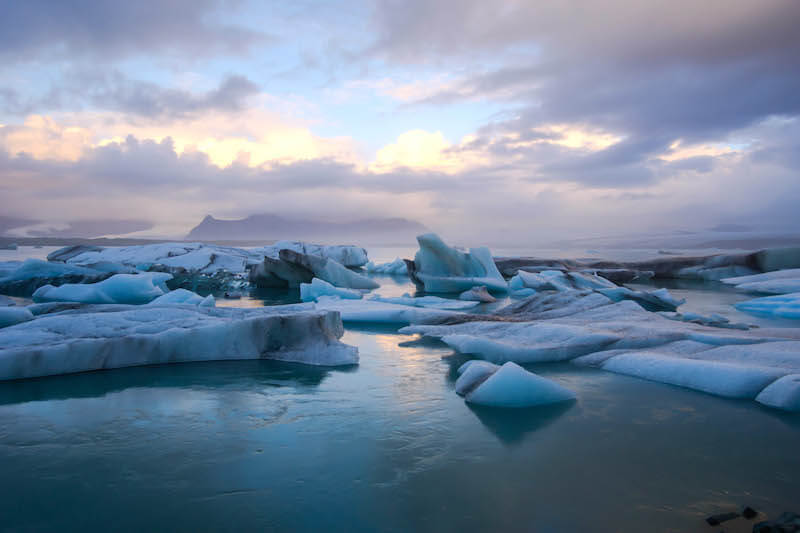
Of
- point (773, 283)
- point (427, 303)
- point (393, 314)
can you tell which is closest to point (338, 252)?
point (427, 303)

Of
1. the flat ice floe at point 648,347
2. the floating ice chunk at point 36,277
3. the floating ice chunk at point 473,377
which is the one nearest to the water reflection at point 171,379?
the floating ice chunk at point 473,377

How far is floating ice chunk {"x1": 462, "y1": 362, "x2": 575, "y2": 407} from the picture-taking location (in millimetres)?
3480

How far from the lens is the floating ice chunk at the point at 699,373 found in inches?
142

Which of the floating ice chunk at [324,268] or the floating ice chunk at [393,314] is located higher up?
the floating ice chunk at [324,268]

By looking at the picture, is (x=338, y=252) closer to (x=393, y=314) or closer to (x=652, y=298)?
(x=652, y=298)

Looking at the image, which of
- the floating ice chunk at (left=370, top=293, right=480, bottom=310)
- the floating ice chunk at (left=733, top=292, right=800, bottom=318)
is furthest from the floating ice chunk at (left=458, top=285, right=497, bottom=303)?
the floating ice chunk at (left=733, top=292, right=800, bottom=318)

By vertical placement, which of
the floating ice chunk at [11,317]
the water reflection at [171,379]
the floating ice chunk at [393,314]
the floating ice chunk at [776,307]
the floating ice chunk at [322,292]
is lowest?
the floating ice chunk at [776,307]

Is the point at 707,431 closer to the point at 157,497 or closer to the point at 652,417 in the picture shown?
the point at 652,417

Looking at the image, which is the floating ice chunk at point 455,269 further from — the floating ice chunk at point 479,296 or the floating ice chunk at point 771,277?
the floating ice chunk at point 771,277

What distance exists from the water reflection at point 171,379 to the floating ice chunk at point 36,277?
7535mm

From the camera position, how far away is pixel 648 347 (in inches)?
191

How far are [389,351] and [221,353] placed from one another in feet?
6.17

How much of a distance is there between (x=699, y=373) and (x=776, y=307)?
680 centimetres

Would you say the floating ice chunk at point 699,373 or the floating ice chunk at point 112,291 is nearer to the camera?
the floating ice chunk at point 699,373
